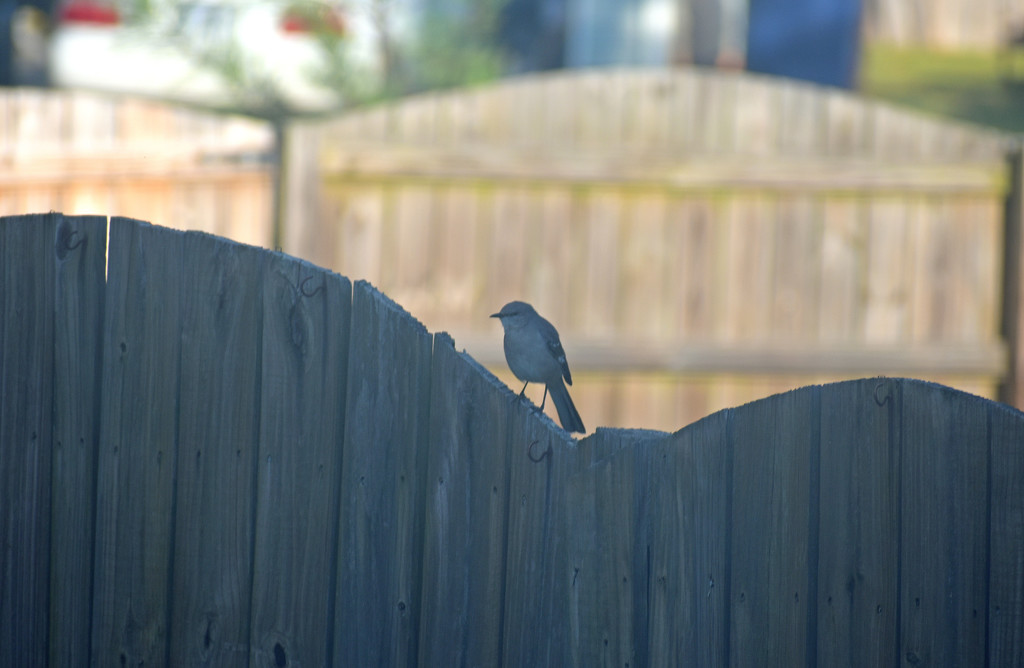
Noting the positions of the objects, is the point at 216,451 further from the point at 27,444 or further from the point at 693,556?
the point at 693,556

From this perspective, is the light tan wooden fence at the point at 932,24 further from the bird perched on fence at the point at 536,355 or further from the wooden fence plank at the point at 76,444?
the wooden fence plank at the point at 76,444

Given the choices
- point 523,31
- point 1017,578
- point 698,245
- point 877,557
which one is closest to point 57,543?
point 877,557

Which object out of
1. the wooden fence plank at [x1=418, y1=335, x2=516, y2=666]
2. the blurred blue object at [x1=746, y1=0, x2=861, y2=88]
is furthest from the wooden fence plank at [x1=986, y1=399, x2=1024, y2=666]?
the blurred blue object at [x1=746, y1=0, x2=861, y2=88]

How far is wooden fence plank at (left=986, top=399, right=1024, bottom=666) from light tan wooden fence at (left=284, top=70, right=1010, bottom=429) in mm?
4346

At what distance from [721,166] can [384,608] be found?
4736 millimetres

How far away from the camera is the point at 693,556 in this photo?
256 cm

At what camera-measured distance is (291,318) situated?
2.68m

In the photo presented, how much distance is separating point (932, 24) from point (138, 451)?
56.8 feet

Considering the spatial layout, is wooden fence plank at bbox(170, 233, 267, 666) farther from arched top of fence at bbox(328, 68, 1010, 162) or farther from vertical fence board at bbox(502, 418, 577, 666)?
arched top of fence at bbox(328, 68, 1010, 162)

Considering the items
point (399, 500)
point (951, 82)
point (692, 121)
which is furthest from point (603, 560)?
point (951, 82)

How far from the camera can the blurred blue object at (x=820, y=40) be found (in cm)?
1332

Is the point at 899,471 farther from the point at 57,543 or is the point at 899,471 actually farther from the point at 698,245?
the point at 698,245

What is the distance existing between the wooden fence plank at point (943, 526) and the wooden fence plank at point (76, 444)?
6.30 ft

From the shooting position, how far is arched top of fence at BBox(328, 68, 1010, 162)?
6.87 meters
